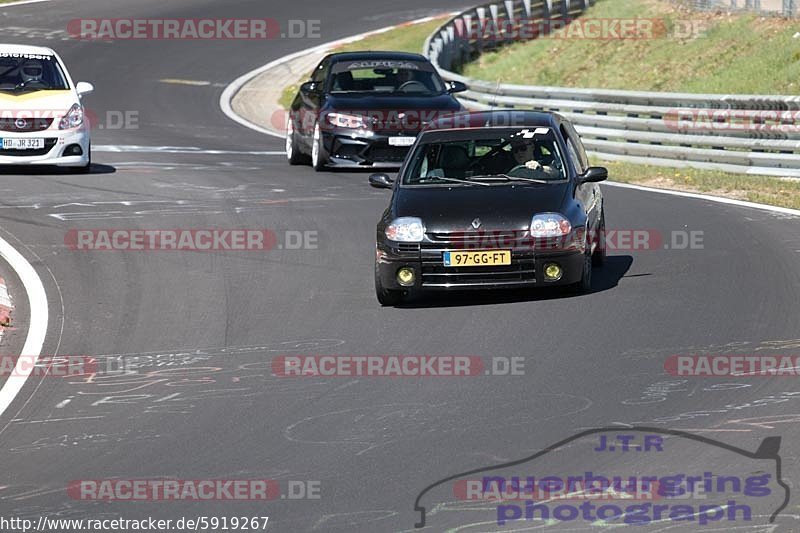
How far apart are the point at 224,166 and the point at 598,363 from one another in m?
13.0

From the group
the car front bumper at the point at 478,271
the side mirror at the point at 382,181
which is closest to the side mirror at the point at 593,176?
the car front bumper at the point at 478,271

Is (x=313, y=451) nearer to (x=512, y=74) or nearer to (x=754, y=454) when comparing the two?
Answer: (x=754, y=454)

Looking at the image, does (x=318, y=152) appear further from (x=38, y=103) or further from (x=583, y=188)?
(x=583, y=188)

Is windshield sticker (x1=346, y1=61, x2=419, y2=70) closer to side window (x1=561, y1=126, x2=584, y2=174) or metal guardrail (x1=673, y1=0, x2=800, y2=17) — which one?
side window (x1=561, y1=126, x2=584, y2=174)

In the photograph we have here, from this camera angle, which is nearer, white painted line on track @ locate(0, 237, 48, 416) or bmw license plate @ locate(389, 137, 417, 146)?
white painted line on track @ locate(0, 237, 48, 416)

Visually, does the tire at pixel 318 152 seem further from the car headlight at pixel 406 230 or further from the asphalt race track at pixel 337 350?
the car headlight at pixel 406 230

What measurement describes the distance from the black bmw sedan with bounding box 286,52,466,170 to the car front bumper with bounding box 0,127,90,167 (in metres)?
3.24

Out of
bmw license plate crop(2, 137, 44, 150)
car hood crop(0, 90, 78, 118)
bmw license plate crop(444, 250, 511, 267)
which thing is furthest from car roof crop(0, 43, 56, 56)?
bmw license plate crop(444, 250, 511, 267)

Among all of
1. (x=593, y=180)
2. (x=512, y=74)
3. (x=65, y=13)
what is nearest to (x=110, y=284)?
(x=593, y=180)

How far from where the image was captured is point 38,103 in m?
20.2

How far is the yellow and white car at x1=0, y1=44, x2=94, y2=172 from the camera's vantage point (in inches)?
787

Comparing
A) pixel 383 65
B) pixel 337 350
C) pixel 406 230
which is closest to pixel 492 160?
pixel 406 230

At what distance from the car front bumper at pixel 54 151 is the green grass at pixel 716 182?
7.09 metres

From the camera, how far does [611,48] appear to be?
35062mm
